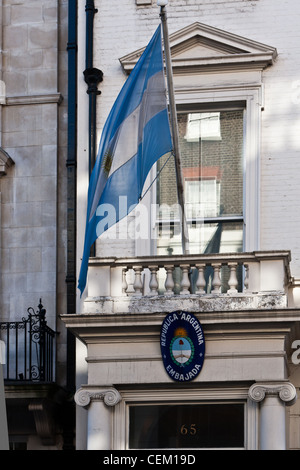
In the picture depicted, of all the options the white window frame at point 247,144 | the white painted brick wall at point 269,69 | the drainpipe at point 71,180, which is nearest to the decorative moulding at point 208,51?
the white painted brick wall at point 269,69

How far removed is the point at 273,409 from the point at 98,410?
2287 millimetres

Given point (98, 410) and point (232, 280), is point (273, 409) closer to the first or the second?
point (232, 280)

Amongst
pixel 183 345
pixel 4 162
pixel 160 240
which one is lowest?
pixel 183 345

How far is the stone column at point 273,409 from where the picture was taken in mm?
14711

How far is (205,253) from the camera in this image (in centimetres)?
1661

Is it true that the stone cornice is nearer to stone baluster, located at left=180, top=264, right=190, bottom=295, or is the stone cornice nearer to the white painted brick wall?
the white painted brick wall

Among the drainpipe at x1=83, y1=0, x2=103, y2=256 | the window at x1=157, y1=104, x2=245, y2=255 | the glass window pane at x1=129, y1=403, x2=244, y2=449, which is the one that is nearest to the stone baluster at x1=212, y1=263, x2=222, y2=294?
the glass window pane at x1=129, y1=403, x2=244, y2=449

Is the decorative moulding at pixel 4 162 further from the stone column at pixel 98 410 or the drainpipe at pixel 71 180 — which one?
the stone column at pixel 98 410

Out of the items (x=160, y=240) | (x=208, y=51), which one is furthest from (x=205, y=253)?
(x=208, y=51)

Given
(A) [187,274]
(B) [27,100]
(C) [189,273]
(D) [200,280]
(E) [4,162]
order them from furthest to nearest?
(B) [27,100], (E) [4,162], (C) [189,273], (A) [187,274], (D) [200,280]

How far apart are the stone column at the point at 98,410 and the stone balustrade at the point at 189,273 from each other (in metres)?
1.29

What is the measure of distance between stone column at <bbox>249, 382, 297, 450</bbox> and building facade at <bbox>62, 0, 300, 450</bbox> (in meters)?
0.01

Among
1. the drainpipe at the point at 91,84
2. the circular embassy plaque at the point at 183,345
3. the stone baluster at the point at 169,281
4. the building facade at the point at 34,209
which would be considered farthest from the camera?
the building facade at the point at 34,209

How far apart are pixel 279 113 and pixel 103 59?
286 centimetres
